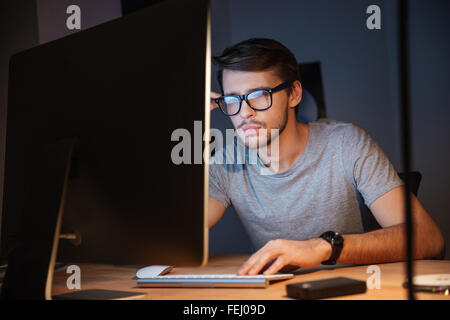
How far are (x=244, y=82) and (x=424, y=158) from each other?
1687mm

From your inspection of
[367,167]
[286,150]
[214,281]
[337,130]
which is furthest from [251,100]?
[214,281]

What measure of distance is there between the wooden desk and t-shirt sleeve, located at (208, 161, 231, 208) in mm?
438

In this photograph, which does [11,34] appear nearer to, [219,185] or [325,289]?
[219,185]

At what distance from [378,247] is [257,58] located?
898 mm

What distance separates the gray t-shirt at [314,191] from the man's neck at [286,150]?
4 cm

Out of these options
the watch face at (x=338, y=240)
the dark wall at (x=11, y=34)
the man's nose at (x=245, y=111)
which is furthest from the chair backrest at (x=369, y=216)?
the dark wall at (x=11, y=34)

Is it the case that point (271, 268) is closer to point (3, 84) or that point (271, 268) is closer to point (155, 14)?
point (155, 14)

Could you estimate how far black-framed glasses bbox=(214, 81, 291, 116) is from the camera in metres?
1.67

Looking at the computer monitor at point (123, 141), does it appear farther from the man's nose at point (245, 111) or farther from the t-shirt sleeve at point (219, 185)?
the t-shirt sleeve at point (219, 185)

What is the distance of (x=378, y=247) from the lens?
3.88 ft

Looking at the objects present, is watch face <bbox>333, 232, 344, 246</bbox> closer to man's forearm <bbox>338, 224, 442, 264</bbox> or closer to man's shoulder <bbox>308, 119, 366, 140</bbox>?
man's forearm <bbox>338, 224, 442, 264</bbox>

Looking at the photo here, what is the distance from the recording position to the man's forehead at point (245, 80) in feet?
5.58

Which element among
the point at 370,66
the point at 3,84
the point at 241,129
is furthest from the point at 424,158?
the point at 3,84

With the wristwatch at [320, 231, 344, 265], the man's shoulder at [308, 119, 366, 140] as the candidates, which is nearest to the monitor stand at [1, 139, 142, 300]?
the wristwatch at [320, 231, 344, 265]
